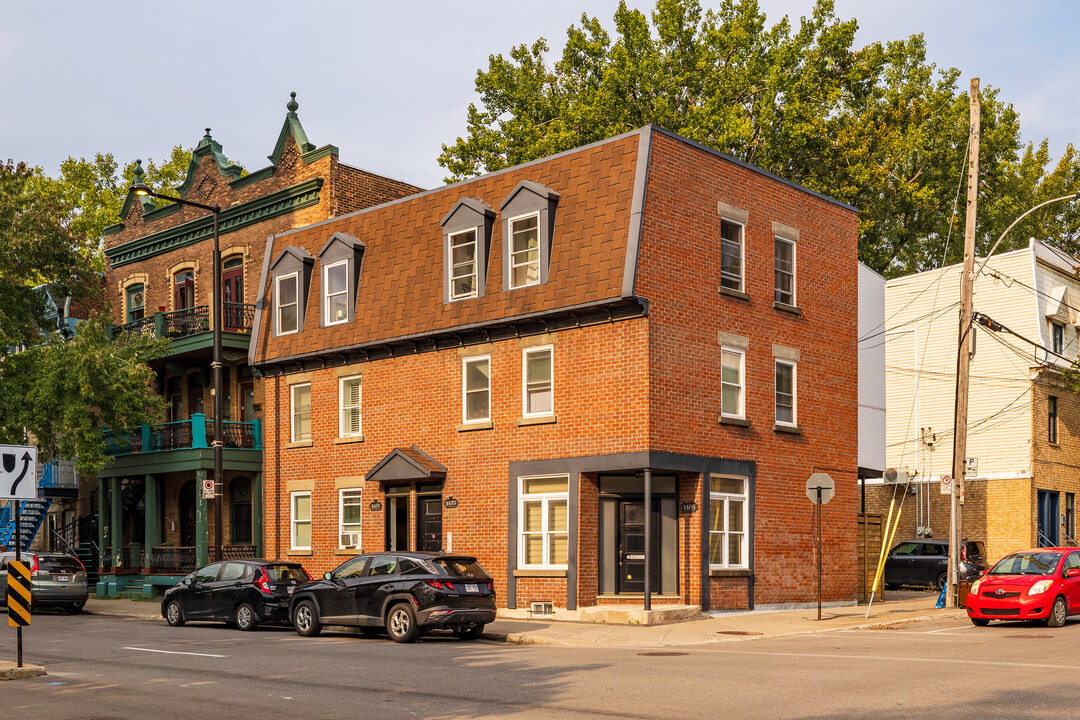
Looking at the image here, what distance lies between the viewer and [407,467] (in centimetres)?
2723

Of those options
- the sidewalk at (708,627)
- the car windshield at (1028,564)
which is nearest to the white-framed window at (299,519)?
the sidewalk at (708,627)

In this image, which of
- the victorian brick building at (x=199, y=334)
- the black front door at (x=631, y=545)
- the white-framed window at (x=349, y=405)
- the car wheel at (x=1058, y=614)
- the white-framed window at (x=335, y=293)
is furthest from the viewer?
the victorian brick building at (x=199, y=334)

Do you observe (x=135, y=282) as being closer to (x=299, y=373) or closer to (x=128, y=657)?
(x=299, y=373)

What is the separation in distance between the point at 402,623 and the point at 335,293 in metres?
12.5

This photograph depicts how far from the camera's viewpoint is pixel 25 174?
3372cm

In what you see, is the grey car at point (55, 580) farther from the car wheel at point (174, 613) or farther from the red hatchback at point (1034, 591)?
the red hatchback at point (1034, 591)

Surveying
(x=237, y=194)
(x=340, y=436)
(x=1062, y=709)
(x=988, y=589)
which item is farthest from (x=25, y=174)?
(x=1062, y=709)

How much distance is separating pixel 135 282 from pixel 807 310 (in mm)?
22654

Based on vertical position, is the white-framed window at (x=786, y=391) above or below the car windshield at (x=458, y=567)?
above

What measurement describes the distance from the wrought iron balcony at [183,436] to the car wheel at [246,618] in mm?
9947

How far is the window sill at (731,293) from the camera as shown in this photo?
25.4 metres

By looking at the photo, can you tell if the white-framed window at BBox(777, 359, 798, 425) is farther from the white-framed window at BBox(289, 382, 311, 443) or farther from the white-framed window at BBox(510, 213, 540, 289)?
the white-framed window at BBox(289, 382, 311, 443)

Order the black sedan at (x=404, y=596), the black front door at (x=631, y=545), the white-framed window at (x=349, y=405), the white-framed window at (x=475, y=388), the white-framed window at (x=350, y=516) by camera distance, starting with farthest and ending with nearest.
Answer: the white-framed window at (x=349, y=405), the white-framed window at (x=350, y=516), the white-framed window at (x=475, y=388), the black front door at (x=631, y=545), the black sedan at (x=404, y=596)

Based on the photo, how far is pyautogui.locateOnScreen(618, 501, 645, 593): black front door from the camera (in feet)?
80.2
